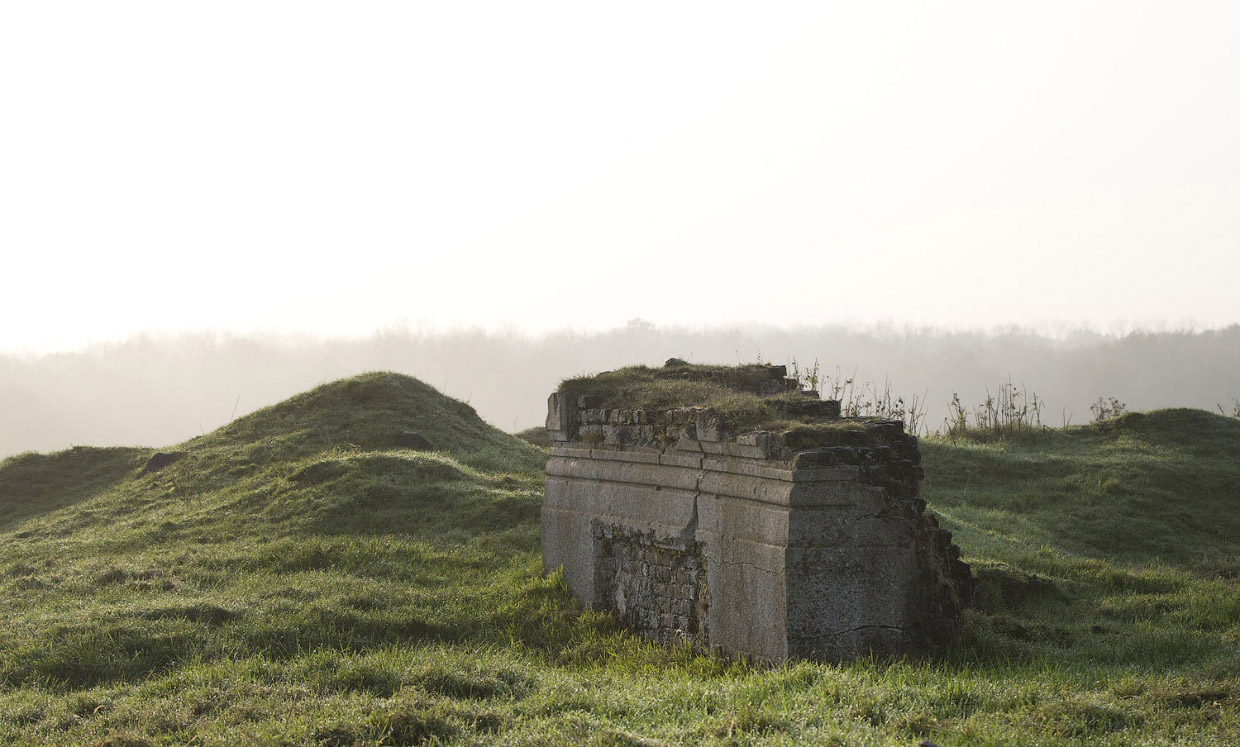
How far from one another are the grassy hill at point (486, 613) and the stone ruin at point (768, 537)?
12.5 inches

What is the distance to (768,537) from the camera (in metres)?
7.38

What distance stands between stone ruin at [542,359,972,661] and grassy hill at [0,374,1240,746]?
317 millimetres

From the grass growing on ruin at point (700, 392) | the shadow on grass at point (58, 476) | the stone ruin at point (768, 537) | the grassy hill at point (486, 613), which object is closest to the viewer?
the grassy hill at point (486, 613)

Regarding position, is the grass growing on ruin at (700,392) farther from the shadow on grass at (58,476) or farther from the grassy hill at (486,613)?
the shadow on grass at (58,476)

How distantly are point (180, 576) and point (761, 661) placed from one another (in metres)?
7.39

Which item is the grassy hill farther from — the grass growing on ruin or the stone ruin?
the grass growing on ruin

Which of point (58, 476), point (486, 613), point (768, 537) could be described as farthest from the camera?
point (58, 476)

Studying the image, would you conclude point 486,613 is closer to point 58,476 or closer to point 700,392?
point 700,392

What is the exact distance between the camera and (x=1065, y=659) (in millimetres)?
7281

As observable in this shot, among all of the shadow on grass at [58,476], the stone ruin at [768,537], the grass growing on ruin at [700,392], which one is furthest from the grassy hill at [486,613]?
the grass growing on ruin at [700,392]

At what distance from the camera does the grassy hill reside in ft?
19.0

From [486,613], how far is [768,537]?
144 inches

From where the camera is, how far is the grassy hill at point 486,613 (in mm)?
5785

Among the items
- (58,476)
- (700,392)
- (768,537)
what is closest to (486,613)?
(700,392)
